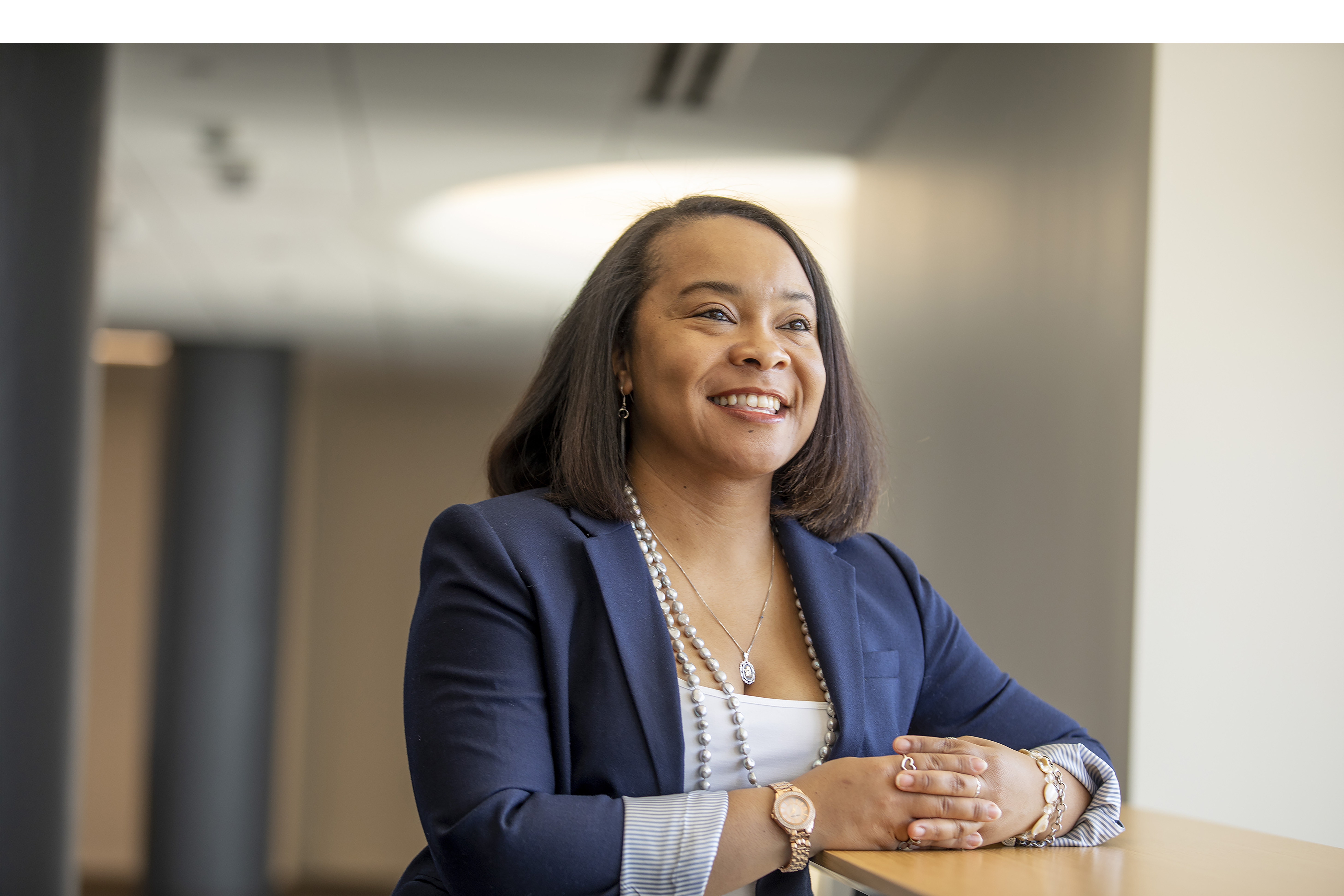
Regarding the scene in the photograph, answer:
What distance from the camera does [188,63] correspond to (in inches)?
173

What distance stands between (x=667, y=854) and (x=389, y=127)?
4.12 metres

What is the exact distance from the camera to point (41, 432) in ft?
12.0

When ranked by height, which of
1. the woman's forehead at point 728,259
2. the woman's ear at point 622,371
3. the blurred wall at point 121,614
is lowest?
Result: the blurred wall at point 121,614

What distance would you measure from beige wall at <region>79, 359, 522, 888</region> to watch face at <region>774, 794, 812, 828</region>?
910cm

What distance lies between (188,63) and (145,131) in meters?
0.82

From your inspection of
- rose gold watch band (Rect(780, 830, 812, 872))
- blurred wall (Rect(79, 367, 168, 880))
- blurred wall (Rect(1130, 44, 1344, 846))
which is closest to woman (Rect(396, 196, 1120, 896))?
rose gold watch band (Rect(780, 830, 812, 872))

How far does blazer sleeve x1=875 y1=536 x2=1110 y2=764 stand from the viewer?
1860mm

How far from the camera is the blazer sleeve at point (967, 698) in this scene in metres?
1.86

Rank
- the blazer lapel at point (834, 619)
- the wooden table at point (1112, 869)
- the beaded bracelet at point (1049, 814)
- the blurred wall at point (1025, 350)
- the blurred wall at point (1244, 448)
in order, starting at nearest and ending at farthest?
the wooden table at point (1112, 869) < the beaded bracelet at point (1049, 814) < the blazer lapel at point (834, 619) < the blurred wall at point (1244, 448) < the blurred wall at point (1025, 350)

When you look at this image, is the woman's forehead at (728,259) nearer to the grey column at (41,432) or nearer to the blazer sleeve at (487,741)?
the blazer sleeve at (487,741)

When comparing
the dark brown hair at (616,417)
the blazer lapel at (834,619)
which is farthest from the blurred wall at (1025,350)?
the blazer lapel at (834,619)

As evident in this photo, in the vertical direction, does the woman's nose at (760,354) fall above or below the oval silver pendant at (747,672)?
above
